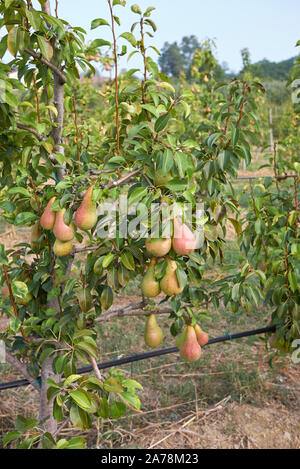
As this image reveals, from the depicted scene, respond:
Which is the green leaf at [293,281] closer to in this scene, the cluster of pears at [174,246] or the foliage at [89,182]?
the foliage at [89,182]

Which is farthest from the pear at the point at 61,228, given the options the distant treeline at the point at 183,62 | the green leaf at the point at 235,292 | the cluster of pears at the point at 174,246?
the distant treeline at the point at 183,62

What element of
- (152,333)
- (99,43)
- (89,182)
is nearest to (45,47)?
(99,43)

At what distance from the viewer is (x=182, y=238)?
0.96m

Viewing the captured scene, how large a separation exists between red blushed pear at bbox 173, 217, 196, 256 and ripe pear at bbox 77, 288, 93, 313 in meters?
0.36

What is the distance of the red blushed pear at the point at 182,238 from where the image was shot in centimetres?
96

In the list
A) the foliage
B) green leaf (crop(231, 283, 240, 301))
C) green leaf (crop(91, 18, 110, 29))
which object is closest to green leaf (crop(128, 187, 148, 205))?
the foliage

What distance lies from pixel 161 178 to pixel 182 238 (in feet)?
0.53

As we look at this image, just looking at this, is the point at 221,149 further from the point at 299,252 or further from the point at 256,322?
the point at 256,322

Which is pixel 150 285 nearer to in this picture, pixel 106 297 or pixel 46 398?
pixel 106 297

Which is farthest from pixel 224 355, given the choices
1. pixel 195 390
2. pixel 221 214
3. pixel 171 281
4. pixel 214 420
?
pixel 171 281

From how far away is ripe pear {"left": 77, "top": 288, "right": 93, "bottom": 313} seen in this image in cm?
117

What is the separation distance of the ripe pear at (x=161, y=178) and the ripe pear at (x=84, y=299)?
1.32ft

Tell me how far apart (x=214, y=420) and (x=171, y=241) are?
48.7 inches

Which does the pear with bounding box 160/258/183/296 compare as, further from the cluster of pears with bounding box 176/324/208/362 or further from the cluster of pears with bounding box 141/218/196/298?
the cluster of pears with bounding box 176/324/208/362
